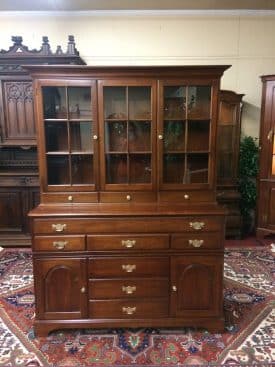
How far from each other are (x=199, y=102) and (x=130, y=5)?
86.4 inches

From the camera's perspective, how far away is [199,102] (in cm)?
210

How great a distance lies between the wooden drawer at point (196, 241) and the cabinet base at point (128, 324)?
21.8 inches

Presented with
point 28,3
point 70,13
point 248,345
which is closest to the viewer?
point 248,345

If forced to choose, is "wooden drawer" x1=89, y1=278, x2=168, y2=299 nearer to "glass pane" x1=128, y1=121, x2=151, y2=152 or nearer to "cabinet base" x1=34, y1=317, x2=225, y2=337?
"cabinet base" x1=34, y1=317, x2=225, y2=337

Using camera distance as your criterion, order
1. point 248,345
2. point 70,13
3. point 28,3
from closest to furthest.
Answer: point 248,345 → point 28,3 → point 70,13

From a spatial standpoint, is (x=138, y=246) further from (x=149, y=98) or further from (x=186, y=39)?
(x=186, y=39)

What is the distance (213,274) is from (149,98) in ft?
4.46

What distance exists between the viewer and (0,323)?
2252 millimetres

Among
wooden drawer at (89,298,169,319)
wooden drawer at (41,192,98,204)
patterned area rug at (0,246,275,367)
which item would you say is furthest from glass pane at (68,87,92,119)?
patterned area rug at (0,246,275,367)

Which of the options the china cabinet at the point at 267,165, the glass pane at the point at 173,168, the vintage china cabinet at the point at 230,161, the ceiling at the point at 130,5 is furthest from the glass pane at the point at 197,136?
the ceiling at the point at 130,5

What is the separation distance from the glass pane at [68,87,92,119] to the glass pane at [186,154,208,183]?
2.73 feet

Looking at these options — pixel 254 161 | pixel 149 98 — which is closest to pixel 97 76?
pixel 149 98

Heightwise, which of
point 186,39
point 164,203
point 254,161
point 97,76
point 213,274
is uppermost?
point 186,39

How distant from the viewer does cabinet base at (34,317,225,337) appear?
6.80ft
